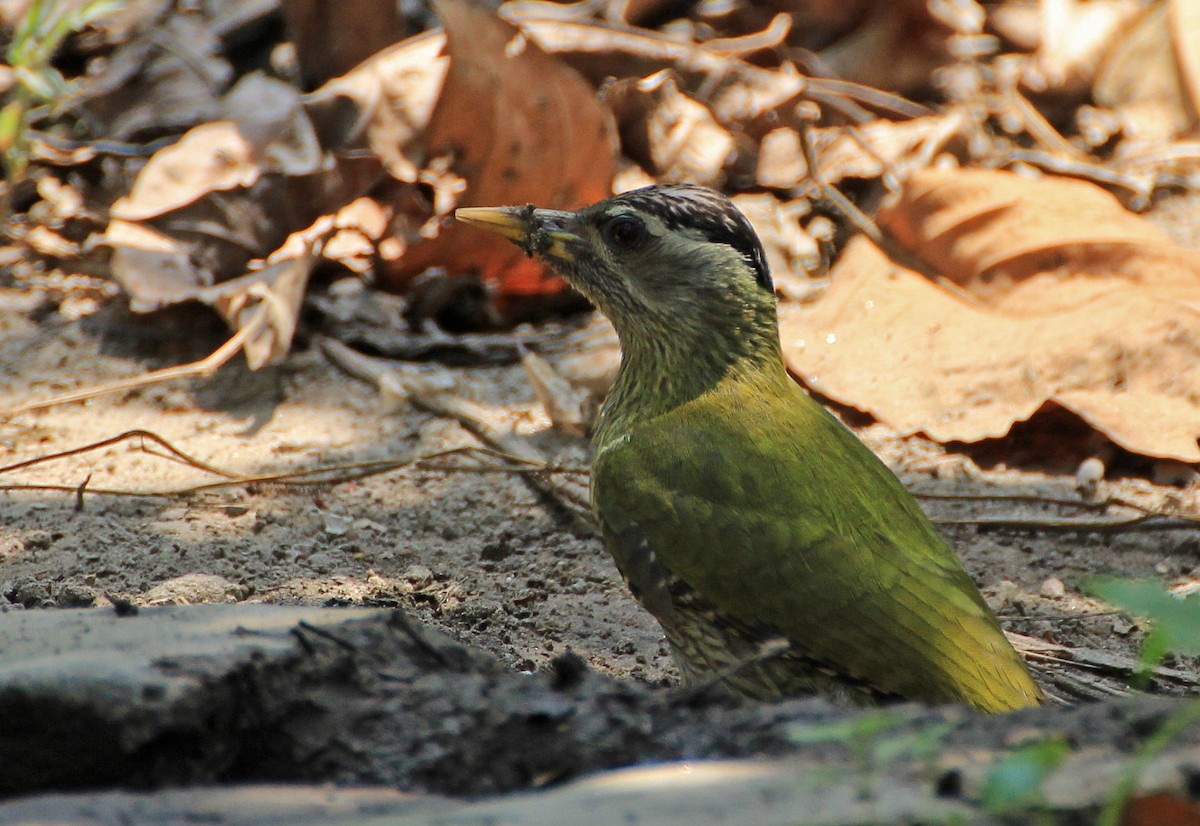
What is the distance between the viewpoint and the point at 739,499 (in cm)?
296

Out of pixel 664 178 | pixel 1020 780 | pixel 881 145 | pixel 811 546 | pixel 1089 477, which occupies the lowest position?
pixel 1089 477

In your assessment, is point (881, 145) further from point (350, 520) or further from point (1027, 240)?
point (350, 520)

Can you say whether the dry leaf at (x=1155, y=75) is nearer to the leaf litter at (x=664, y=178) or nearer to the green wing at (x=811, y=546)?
the leaf litter at (x=664, y=178)

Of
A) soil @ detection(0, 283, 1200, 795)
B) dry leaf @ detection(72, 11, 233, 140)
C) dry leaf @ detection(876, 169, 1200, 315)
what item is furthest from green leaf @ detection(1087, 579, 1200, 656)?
dry leaf @ detection(72, 11, 233, 140)

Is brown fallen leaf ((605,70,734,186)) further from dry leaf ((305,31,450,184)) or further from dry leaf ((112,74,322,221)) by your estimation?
dry leaf ((112,74,322,221))

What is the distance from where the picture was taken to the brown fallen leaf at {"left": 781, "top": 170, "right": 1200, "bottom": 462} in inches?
164

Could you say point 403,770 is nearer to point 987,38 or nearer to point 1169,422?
point 1169,422

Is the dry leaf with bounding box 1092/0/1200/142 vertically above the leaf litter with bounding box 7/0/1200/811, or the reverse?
the dry leaf with bounding box 1092/0/1200/142

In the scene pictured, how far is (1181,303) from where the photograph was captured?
4.35 meters

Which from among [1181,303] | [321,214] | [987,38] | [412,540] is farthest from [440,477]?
[987,38]

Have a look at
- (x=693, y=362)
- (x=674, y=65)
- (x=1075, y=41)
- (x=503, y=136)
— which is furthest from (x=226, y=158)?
(x=1075, y=41)

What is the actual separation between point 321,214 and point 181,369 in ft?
2.98

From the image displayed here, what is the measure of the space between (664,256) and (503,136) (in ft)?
5.69

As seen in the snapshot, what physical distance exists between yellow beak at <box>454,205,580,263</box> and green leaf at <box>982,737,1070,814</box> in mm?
2254
